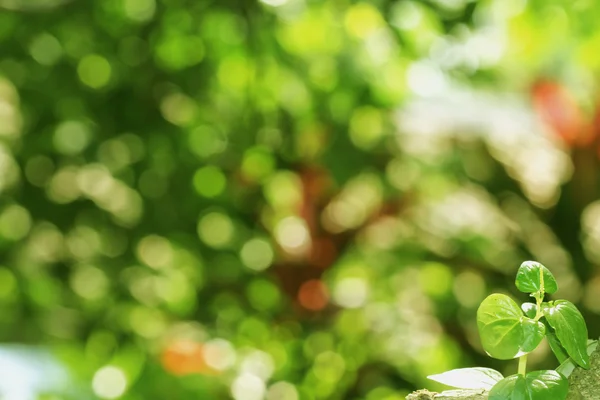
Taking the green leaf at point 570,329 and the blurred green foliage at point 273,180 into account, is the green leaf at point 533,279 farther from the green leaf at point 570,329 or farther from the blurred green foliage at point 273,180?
the blurred green foliage at point 273,180

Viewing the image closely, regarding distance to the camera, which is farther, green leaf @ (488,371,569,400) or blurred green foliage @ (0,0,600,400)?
blurred green foliage @ (0,0,600,400)

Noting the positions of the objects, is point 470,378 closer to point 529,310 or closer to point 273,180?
point 529,310

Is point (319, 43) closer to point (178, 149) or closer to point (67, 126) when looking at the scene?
point (178, 149)

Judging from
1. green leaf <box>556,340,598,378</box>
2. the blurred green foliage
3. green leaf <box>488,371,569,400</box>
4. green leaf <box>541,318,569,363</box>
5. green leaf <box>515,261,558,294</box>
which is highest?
the blurred green foliage

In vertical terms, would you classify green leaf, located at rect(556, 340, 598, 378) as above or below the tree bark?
above

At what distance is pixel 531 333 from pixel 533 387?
0.05 ft

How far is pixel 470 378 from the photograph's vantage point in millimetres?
202

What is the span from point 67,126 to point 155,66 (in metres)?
0.15

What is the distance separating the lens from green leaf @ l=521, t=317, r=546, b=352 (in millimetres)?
187

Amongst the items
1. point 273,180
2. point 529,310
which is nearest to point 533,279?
point 529,310

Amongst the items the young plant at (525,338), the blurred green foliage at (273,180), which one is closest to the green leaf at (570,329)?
the young plant at (525,338)

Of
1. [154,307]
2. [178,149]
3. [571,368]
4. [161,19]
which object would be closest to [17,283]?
[154,307]

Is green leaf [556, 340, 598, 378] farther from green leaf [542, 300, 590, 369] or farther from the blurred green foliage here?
the blurred green foliage

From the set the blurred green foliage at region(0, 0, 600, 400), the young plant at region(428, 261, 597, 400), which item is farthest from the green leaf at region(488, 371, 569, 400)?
the blurred green foliage at region(0, 0, 600, 400)
